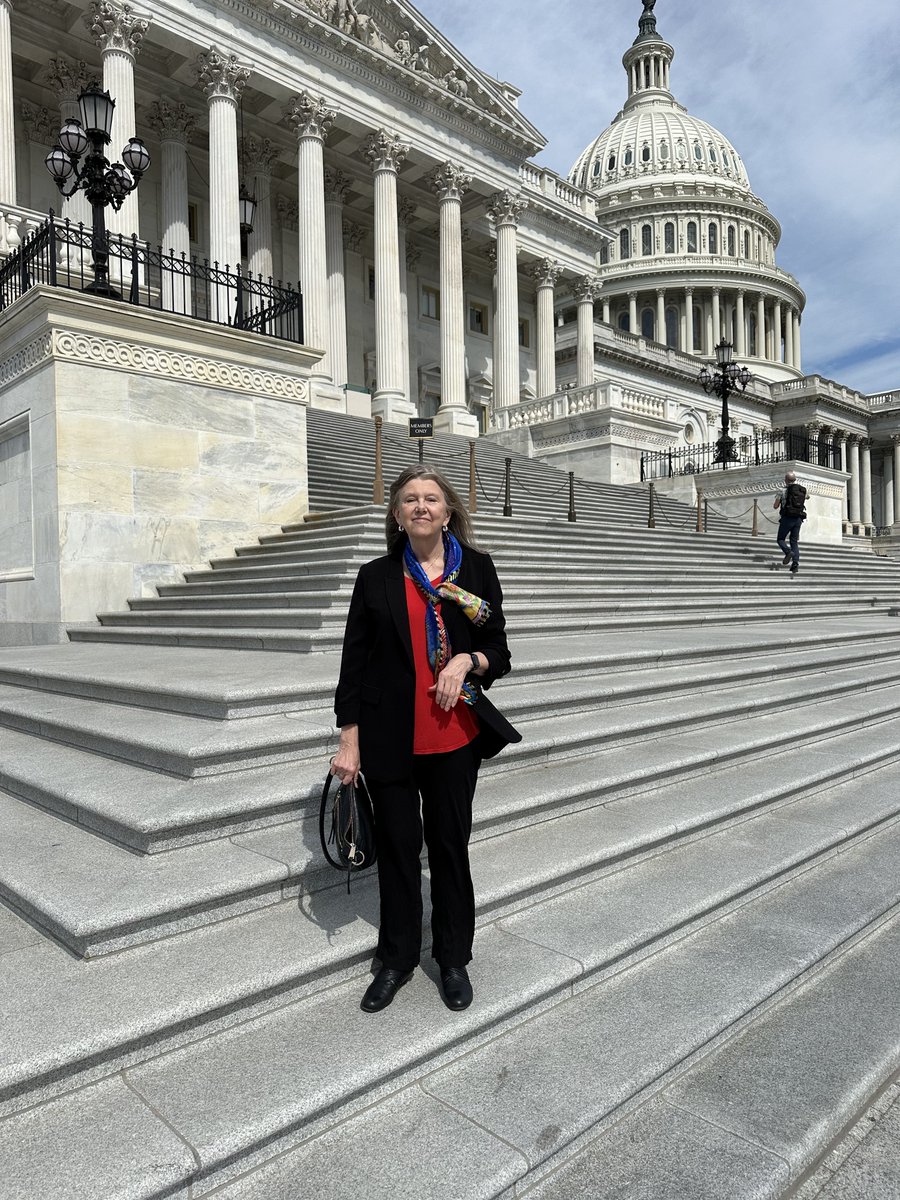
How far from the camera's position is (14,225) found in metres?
18.2

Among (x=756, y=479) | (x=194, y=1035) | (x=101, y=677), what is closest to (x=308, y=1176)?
(x=194, y=1035)

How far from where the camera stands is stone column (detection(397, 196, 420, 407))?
1359 inches

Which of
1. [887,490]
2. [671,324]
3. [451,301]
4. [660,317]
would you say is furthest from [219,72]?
[671,324]

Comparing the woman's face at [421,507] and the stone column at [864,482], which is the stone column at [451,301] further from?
the stone column at [864,482]

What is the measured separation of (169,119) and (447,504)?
98.4 ft

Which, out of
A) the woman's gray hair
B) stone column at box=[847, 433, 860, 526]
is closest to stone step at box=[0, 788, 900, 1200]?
the woman's gray hair

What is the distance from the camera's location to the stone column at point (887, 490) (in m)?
73.1

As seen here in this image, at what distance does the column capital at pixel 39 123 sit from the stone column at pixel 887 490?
6858 centimetres

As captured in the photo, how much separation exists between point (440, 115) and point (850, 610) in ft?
82.4

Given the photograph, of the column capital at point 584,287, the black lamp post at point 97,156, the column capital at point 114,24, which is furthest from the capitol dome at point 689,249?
the black lamp post at point 97,156

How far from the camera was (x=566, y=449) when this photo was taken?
2670cm

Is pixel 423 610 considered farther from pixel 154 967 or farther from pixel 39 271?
pixel 39 271

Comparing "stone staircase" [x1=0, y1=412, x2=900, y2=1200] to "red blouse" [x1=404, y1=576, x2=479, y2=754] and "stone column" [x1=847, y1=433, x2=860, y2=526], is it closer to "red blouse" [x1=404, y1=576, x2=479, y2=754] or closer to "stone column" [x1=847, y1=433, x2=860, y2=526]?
"red blouse" [x1=404, y1=576, x2=479, y2=754]

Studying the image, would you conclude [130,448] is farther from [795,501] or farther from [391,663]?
[795,501]
